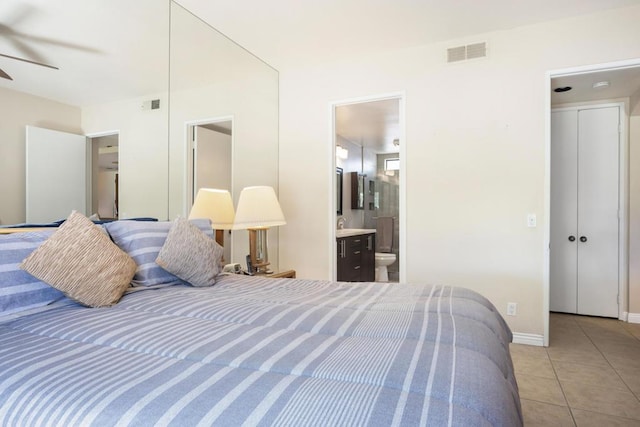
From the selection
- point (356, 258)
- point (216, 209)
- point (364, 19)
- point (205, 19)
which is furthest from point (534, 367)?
point (205, 19)

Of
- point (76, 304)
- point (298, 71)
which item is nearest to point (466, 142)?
point (298, 71)

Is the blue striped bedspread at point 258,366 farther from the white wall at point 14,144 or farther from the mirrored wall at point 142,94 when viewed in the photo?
the mirrored wall at point 142,94

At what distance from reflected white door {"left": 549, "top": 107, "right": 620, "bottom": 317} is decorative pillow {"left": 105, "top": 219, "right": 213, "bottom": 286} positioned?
3.93 metres

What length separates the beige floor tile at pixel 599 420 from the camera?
1.88m

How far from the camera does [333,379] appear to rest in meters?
0.85

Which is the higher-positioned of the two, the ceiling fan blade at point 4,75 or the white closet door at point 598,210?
the ceiling fan blade at point 4,75

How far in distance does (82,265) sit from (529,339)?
3.20m

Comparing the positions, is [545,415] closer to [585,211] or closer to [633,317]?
[633,317]

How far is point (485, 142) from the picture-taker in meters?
3.10

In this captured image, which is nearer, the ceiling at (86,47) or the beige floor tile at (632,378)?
the ceiling at (86,47)

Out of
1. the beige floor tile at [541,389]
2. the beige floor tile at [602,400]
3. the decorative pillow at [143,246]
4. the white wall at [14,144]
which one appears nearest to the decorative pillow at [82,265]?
the decorative pillow at [143,246]

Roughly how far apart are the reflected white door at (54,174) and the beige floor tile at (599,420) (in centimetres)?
298

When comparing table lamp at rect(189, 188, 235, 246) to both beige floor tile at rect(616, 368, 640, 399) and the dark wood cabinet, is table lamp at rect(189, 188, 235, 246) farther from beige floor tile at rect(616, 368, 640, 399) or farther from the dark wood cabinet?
beige floor tile at rect(616, 368, 640, 399)

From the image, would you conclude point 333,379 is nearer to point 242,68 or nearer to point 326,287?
point 326,287
